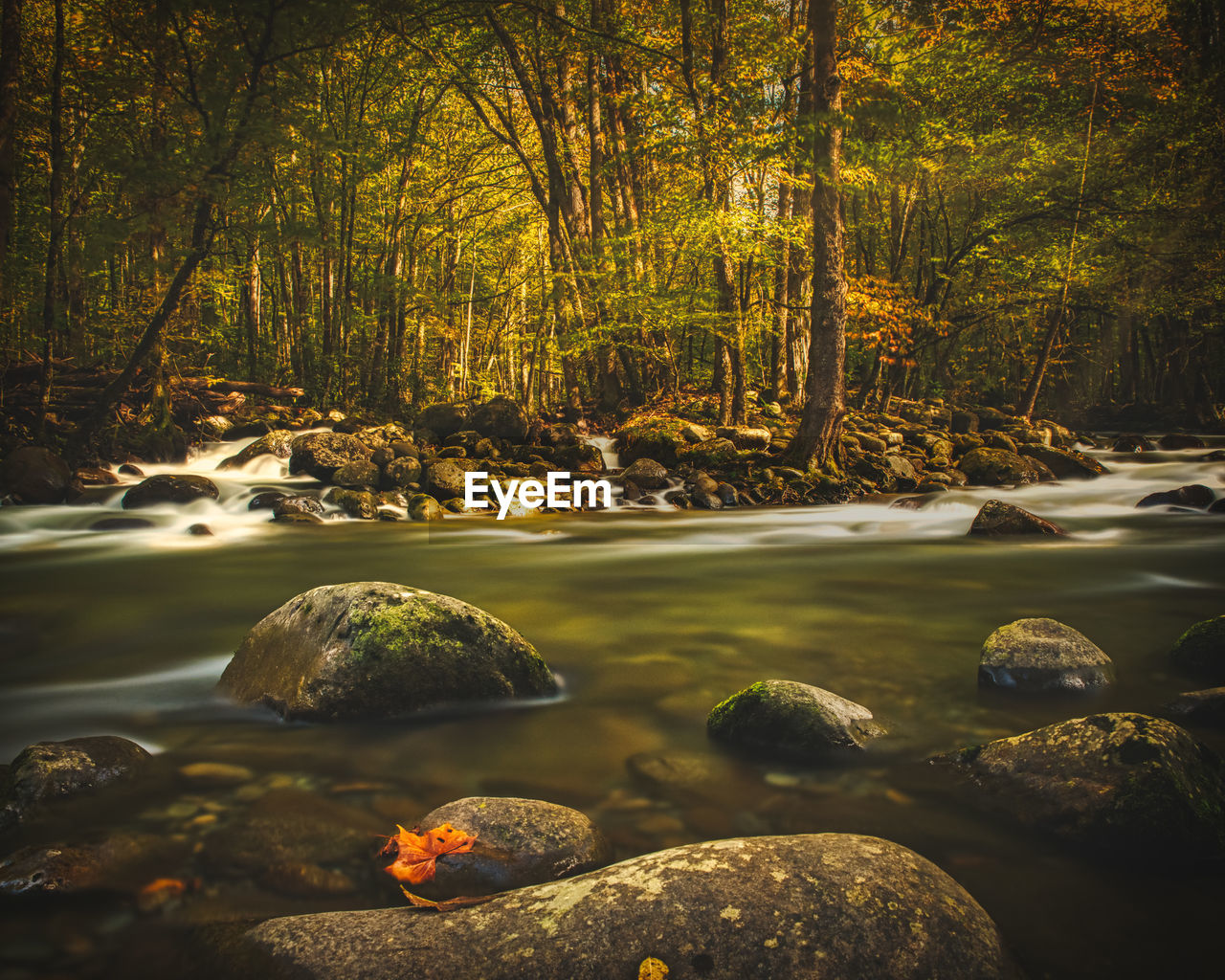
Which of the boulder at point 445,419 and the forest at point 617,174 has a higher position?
the forest at point 617,174

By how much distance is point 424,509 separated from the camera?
1234cm

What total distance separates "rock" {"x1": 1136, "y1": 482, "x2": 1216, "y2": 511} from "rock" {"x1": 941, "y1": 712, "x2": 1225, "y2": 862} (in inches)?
449

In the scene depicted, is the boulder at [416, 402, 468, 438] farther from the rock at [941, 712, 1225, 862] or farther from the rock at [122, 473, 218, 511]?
the rock at [941, 712, 1225, 862]

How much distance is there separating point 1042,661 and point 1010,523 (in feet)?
20.9

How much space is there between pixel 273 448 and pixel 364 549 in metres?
7.80

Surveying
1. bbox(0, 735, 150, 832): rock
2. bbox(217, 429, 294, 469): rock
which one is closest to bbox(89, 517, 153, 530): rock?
bbox(217, 429, 294, 469): rock

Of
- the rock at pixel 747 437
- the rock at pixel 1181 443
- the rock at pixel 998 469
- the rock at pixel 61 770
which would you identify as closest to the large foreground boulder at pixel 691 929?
the rock at pixel 61 770

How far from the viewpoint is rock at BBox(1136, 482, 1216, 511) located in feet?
37.6

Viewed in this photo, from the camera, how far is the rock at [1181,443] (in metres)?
18.7

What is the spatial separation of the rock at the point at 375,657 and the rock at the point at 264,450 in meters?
12.7

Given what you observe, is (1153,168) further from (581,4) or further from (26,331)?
(26,331)

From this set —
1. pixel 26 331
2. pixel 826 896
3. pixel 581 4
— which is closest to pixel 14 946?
pixel 826 896

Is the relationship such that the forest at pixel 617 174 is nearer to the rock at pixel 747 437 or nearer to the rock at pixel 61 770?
the rock at pixel 747 437

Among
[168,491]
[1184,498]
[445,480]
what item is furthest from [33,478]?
[1184,498]
